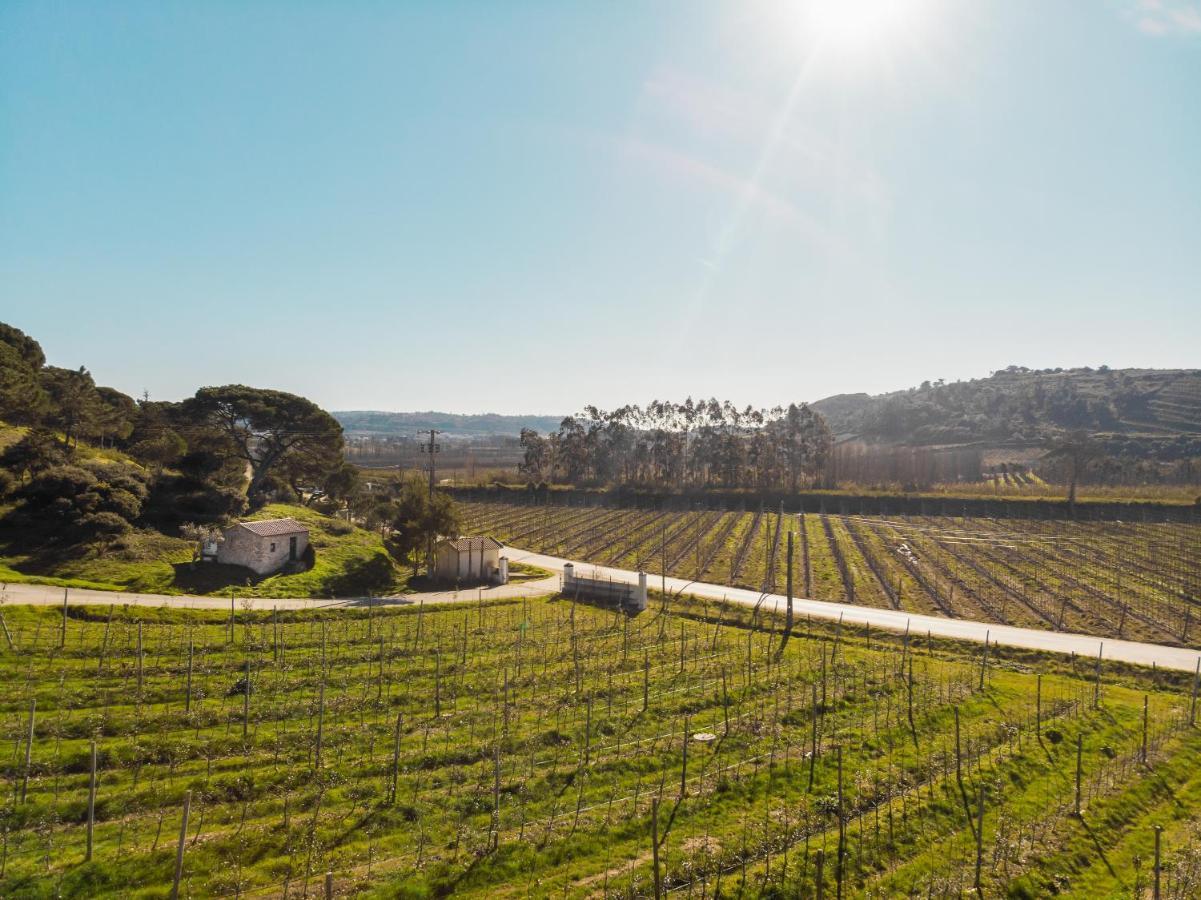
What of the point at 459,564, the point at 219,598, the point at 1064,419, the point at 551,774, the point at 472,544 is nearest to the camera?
the point at 551,774

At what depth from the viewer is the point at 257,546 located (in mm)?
34844

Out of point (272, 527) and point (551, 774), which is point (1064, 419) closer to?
point (272, 527)

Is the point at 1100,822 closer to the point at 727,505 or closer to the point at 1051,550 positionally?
the point at 1051,550

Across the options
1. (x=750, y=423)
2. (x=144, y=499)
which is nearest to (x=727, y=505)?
(x=750, y=423)

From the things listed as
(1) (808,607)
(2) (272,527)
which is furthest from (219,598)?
(1) (808,607)

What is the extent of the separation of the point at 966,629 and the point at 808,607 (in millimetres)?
7372

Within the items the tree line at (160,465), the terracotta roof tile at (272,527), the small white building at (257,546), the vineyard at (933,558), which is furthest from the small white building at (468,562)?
the vineyard at (933,558)

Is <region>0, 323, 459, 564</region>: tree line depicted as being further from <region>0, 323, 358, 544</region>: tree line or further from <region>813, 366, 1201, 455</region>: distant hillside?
<region>813, 366, 1201, 455</region>: distant hillside

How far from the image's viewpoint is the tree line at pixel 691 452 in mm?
87625

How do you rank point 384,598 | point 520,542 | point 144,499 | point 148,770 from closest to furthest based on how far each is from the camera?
point 148,770 < point 384,598 < point 144,499 < point 520,542

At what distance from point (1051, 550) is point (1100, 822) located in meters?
40.8

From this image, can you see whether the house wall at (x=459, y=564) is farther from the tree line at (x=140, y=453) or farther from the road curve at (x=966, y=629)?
the tree line at (x=140, y=453)

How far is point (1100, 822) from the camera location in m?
14.5

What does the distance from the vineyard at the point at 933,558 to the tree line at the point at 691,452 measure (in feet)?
62.5
